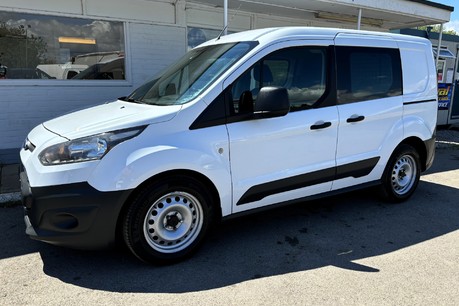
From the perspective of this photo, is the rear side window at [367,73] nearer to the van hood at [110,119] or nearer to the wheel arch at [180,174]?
the wheel arch at [180,174]

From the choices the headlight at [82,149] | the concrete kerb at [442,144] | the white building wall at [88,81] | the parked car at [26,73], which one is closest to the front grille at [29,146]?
the headlight at [82,149]

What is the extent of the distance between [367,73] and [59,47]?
5.26 metres

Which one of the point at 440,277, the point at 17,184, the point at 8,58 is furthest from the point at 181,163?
the point at 8,58

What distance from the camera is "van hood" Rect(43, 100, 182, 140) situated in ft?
9.92

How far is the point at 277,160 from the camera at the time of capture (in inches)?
142

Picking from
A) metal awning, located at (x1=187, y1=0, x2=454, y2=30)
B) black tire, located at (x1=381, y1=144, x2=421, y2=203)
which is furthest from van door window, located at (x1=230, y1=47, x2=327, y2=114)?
metal awning, located at (x1=187, y1=0, x2=454, y2=30)

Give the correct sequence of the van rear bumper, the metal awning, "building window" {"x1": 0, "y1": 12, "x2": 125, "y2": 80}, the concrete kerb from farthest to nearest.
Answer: the metal awning, "building window" {"x1": 0, "y1": 12, "x2": 125, "y2": 80}, the van rear bumper, the concrete kerb

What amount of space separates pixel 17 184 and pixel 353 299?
15.3ft

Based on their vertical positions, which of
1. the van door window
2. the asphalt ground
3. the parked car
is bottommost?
the asphalt ground

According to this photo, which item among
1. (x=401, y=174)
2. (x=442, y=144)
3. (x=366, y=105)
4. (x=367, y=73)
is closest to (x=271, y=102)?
(x=366, y=105)

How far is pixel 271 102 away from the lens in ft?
10.7

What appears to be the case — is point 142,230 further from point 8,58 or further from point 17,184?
point 8,58

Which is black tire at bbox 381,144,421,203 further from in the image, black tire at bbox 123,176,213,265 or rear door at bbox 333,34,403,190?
black tire at bbox 123,176,213,265

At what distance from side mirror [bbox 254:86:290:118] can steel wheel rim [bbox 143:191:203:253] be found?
3.21 feet
